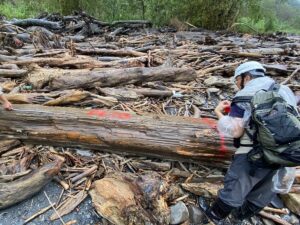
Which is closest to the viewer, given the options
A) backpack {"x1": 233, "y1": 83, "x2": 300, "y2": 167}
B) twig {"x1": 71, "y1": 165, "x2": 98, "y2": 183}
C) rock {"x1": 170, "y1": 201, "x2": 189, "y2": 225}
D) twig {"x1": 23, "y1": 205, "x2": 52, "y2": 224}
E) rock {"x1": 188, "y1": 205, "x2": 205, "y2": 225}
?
backpack {"x1": 233, "y1": 83, "x2": 300, "y2": 167}

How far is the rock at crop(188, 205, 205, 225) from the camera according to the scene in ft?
9.98

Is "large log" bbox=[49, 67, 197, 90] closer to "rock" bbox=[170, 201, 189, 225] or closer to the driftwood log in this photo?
the driftwood log

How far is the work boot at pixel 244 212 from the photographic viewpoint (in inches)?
119

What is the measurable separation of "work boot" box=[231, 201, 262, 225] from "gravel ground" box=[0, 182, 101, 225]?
137 cm

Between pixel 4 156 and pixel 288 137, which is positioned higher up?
pixel 288 137

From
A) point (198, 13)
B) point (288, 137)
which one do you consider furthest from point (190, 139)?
point (198, 13)

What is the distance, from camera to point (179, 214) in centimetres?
296

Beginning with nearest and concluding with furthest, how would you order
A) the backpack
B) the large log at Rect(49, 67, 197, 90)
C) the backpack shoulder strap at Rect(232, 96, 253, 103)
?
the backpack → the backpack shoulder strap at Rect(232, 96, 253, 103) → the large log at Rect(49, 67, 197, 90)

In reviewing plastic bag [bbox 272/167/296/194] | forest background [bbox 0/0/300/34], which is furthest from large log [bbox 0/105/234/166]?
forest background [bbox 0/0/300/34]

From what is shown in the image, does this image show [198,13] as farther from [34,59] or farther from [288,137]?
[288,137]

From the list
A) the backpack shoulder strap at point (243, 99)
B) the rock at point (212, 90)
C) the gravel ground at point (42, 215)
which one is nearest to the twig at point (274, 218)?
the backpack shoulder strap at point (243, 99)

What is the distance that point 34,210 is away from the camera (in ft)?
9.60

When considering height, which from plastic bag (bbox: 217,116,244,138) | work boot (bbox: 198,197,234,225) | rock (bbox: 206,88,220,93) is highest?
plastic bag (bbox: 217,116,244,138)

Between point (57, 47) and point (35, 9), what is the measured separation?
10521 mm
